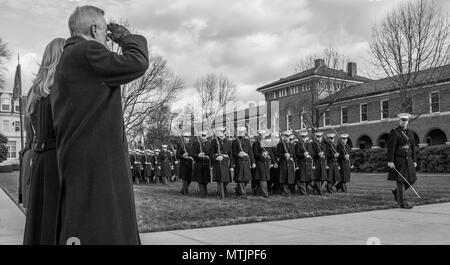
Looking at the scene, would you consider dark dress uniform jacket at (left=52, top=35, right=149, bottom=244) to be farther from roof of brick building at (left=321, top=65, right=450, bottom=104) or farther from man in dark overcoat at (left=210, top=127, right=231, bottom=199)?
roof of brick building at (left=321, top=65, right=450, bottom=104)

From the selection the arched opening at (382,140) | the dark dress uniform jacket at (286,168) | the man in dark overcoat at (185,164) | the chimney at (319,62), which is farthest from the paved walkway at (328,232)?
the arched opening at (382,140)

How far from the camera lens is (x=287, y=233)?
6.75 metres

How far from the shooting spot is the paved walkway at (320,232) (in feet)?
20.3

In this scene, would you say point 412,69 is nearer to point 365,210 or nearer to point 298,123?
point 298,123

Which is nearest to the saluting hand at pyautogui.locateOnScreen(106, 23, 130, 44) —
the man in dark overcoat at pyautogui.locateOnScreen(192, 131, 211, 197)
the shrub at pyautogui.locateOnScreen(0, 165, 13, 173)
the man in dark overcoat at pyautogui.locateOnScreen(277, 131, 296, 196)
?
the man in dark overcoat at pyautogui.locateOnScreen(277, 131, 296, 196)

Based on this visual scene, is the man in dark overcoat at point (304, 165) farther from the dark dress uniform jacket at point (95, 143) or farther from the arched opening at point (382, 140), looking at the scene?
the arched opening at point (382, 140)

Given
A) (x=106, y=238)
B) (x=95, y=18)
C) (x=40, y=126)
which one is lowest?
(x=106, y=238)

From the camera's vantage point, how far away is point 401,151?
1086cm

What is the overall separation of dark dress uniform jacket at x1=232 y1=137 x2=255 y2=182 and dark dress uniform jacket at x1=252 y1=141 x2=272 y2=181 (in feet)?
0.57

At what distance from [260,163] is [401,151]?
163 inches

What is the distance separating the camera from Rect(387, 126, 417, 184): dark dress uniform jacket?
10.6 metres
